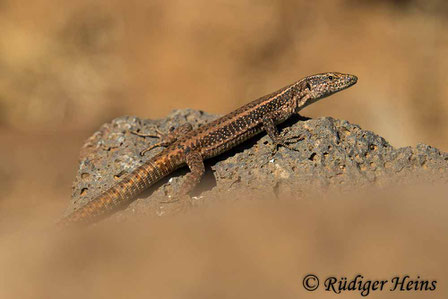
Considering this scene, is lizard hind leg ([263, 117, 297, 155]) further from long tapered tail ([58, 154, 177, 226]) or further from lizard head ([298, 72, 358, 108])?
long tapered tail ([58, 154, 177, 226])

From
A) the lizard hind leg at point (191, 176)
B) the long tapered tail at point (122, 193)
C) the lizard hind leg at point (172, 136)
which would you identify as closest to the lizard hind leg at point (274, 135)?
the lizard hind leg at point (191, 176)

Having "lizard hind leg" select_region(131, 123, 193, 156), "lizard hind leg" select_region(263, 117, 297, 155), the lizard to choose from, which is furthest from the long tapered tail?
"lizard hind leg" select_region(263, 117, 297, 155)

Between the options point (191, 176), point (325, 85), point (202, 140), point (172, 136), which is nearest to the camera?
point (191, 176)

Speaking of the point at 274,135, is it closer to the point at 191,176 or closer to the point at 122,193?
the point at 191,176

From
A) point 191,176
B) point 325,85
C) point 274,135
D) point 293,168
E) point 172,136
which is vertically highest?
point 325,85

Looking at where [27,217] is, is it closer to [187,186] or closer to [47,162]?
[47,162]

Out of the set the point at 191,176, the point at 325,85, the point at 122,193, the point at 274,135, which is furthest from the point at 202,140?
the point at 325,85

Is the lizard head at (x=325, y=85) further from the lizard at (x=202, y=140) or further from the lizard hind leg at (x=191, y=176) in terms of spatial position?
the lizard hind leg at (x=191, y=176)

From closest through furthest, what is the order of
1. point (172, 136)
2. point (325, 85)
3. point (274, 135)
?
point (274, 135)
point (172, 136)
point (325, 85)
